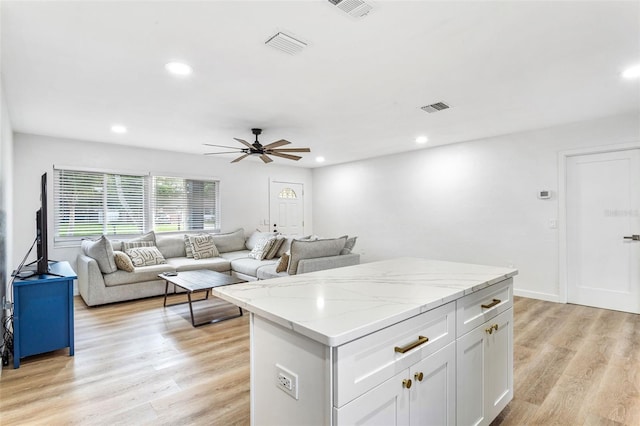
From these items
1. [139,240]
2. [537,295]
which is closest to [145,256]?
[139,240]

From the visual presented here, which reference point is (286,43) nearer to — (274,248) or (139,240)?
(274,248)

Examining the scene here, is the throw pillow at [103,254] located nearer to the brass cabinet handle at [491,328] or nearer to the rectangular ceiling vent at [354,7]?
the rectangular ceiling vent at [354,7]

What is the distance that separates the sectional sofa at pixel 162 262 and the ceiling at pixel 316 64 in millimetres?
1654

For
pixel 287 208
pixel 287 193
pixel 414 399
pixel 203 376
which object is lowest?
pixel 203 376

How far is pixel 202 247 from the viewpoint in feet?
19.1

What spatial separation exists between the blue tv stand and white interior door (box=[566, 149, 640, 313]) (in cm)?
571

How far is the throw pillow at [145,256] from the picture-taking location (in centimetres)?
490

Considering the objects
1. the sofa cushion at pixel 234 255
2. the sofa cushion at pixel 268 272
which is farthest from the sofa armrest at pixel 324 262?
the sofa cushion at pixel 234 255

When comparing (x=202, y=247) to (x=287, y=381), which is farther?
(x=202, y=247)

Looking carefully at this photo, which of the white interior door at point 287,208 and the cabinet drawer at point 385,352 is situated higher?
the white interior door at point 287,208

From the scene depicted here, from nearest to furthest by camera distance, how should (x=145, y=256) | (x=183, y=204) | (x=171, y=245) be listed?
(x=145, y=256) < (x=171, y=245) < (x=183, y=204)

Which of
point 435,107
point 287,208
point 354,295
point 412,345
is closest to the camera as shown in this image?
point 412,345

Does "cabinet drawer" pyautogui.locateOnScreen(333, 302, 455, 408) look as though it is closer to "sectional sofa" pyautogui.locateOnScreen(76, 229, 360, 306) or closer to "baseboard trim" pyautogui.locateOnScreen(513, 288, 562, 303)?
"sectional sofa" pyautogui.locateOnScreen(76, 229, 360, 306)

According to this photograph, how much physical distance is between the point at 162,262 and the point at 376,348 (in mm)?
4805
